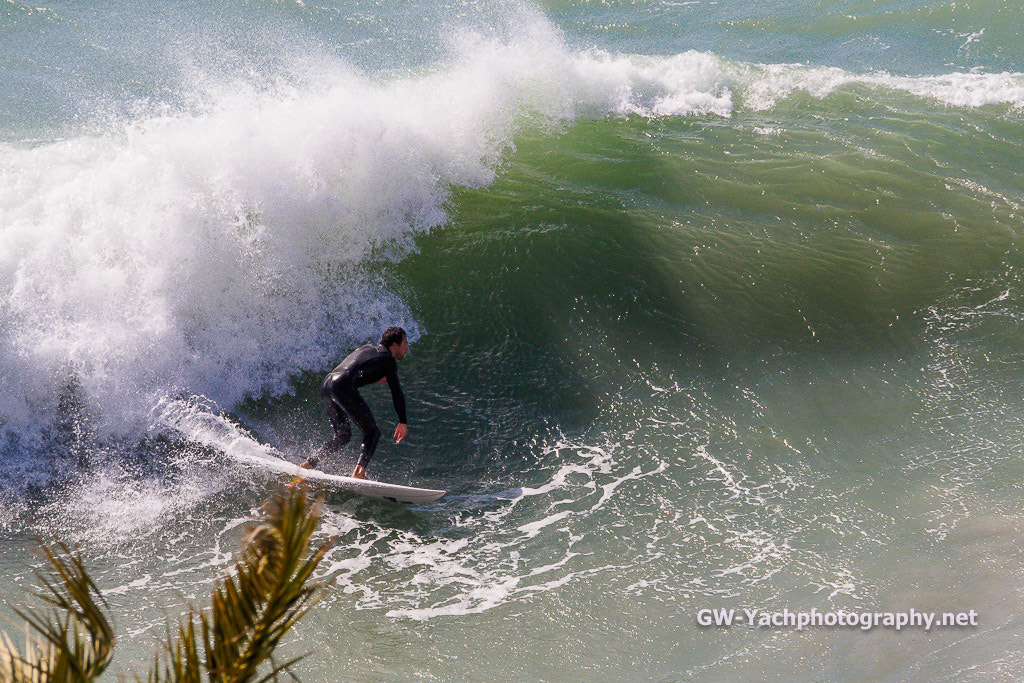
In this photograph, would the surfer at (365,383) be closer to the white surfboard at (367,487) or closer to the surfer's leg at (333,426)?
the surfer's leg at (333,426)

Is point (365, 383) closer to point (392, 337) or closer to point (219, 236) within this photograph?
point (392, 337)

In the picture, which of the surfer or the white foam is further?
the white foam

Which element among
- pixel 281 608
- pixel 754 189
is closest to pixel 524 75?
pixel 754 189

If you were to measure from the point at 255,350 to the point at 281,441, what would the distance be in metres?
1.28

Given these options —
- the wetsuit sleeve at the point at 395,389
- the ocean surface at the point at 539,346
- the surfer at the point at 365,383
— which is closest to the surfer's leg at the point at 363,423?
the surfer at the point at 365,383

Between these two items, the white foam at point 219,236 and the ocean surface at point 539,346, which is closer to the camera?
the ocean surface at point 539,346

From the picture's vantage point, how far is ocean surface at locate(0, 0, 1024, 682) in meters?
5.29

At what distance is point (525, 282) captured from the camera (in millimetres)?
8812

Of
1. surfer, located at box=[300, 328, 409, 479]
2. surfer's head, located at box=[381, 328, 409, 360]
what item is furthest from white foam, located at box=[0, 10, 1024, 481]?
surfer's head, located at box=[381, 328, 409, 360]

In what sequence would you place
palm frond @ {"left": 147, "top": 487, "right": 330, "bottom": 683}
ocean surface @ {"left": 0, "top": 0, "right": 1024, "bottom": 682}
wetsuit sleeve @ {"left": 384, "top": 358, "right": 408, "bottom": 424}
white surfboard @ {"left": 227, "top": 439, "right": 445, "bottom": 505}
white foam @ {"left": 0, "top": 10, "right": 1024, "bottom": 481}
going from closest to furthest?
A: palm frond @ {"left": 147, "top": 487, "right": 330, "bottom": 683}
ocean surface @ {"left": 0, "top": 0, "right": 1024, "bottom": 682}
white surfboard @ {"left": 227, "top": 439, "right": 445, "bottom": 505}
wetsuit sleeve @ {"left": 384, "top": 358, "right": 408, "bottom": 424}
white foam @ {"left": 0, "top": 10, "right": 1024, "bottom": 481}

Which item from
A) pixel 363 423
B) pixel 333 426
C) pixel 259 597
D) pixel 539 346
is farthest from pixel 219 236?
pixel 259 597

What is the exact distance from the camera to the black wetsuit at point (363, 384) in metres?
6.31

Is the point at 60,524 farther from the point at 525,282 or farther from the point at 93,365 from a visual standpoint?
the point at 525,282

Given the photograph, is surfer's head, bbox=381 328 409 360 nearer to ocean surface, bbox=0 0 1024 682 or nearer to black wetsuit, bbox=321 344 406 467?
black wetsuit, bbox=321 344 406 467
